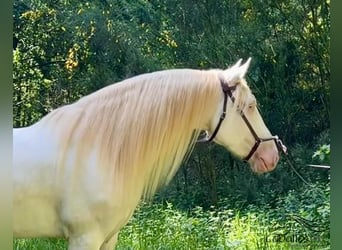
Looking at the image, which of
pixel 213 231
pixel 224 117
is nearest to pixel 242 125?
pixel 224 117

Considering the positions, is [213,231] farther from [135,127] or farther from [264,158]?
[135,127]

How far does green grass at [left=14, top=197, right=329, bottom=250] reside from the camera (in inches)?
98.4

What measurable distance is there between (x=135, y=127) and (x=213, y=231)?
1.40m

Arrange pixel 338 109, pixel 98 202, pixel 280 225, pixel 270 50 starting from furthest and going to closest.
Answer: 1. pixel 270 50
2. pixel 280 225
3. pixel 98 202
4. pixel 338 109

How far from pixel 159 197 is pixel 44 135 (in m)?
1.38

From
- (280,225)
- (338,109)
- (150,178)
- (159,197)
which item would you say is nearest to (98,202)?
(150,178)

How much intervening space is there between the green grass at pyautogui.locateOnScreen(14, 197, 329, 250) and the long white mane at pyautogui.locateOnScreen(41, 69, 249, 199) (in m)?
1.16

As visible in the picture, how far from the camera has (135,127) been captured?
135 cm

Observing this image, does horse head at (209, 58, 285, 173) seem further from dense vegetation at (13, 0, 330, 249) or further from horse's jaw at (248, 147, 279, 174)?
dense vegetation at (13, 0, 330, 249)

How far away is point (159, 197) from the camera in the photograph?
8.76 feet

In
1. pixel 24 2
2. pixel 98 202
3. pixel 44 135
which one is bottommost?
pixel 98 202

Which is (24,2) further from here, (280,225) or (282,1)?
(280,225)

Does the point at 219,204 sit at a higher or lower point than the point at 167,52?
lower

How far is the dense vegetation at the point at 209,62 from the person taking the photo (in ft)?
8.80
